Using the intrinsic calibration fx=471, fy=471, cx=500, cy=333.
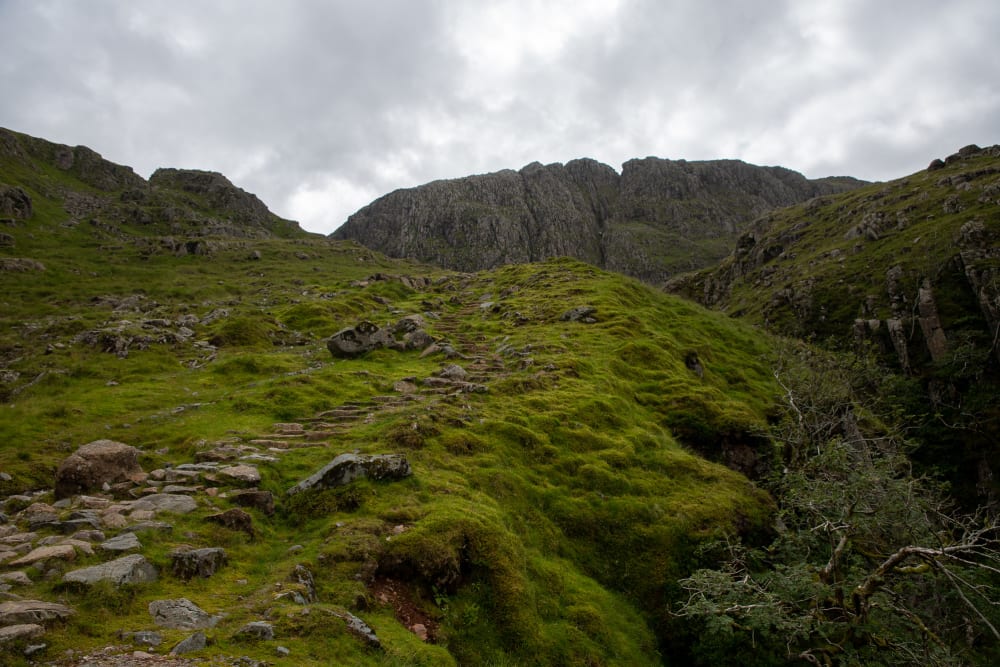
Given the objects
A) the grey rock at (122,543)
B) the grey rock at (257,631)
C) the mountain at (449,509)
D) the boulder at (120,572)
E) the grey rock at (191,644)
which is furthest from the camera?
the grey rock at (122,543)

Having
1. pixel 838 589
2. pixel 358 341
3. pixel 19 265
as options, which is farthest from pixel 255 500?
pixel 19 265

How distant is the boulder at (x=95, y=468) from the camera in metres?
12.1

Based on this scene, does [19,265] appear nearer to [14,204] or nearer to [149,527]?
[14,204]

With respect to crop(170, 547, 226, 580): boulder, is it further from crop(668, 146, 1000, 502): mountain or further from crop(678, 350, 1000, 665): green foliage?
crop(668, 146, 1000, 502): mountain

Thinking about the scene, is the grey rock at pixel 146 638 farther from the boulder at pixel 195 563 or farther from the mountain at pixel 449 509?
the boulder at pixel 195 563

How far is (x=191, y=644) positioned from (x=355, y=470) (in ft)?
24.0

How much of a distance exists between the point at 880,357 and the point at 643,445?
84048mm

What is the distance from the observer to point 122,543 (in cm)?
941

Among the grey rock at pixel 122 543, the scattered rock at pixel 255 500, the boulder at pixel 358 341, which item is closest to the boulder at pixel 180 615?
the grey rock at pixel 122 543

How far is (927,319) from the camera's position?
271 ft

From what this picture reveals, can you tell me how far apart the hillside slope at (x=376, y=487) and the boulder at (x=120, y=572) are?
7 centimetres

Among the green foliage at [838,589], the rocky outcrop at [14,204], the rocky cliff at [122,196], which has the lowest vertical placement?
the green foliage at [838,589]

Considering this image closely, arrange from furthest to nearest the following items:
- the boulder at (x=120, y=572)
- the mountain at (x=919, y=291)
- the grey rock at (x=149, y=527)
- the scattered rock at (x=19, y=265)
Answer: the mountain at (x=919, y=291) < the scattered rock at (x=19, y=265) < the grey rock at (x=149, y=527) < the boulder at (x=120, y=572)

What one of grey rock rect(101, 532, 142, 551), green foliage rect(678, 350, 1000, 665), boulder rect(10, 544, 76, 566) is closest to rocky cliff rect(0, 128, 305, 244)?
grey rock rect(101, 532, 142, 551)
